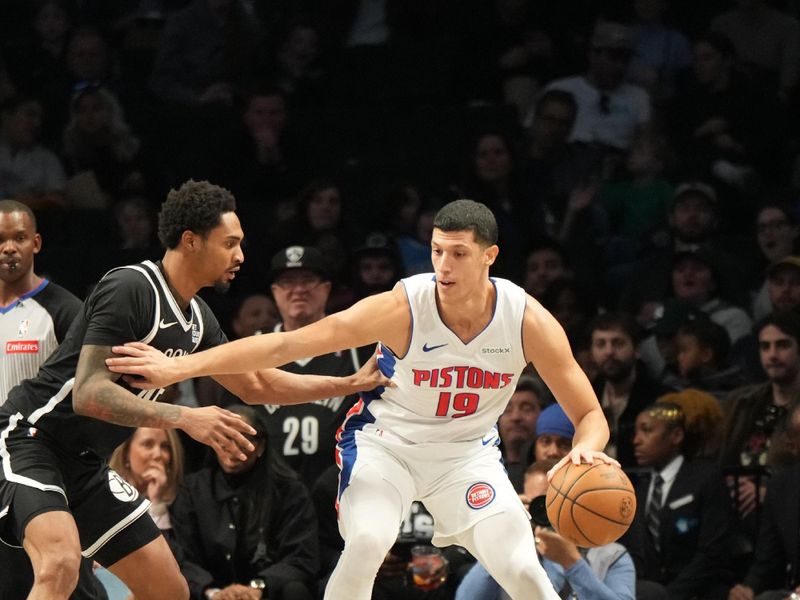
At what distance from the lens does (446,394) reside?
5773mm

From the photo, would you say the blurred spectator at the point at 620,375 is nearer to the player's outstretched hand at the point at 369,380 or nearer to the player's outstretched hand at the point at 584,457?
the player's outstretched hand at the point at 369,380

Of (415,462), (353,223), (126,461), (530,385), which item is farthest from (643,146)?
(415,462)

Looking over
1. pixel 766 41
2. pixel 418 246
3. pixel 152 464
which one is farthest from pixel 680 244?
pixel 152 464

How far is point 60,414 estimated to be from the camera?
5512 mm

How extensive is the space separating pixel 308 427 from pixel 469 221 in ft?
8.92

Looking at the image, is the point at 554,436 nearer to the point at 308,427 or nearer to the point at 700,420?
the point at 700,420

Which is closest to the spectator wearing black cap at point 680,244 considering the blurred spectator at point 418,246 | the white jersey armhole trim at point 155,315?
the blurred spectator at point 418,246

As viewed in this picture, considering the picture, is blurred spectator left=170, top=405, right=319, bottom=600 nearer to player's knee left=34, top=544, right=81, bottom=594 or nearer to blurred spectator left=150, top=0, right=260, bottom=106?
player's knee left=34, top=544, right=81, bottom=594

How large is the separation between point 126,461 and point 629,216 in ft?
14.1

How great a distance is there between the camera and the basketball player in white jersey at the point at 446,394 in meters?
5.49

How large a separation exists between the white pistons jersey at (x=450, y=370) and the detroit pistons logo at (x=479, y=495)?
0.80 ft

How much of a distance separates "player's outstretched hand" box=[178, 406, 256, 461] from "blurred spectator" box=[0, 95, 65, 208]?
5632mm

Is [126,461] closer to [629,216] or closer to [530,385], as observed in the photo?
[530,385]

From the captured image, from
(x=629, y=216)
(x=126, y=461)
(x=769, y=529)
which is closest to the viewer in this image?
(x=769, y=529)
